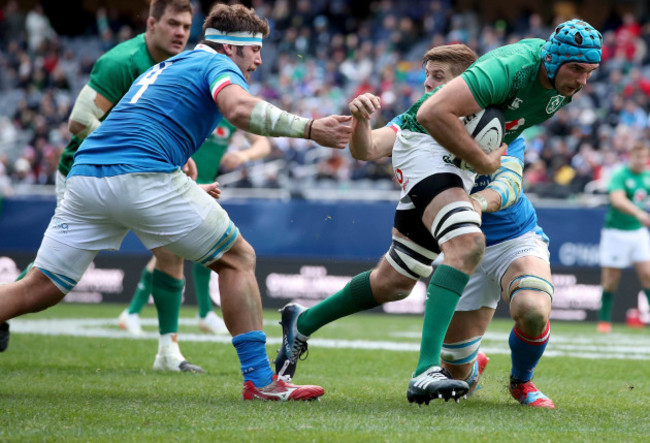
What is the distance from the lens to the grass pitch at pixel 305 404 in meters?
4.12

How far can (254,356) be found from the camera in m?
5.04

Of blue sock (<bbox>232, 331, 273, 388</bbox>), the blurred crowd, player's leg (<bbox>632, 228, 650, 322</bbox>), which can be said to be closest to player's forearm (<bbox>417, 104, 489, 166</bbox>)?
blue sock (<bbox>232, 331, 273, 388</bbox>)

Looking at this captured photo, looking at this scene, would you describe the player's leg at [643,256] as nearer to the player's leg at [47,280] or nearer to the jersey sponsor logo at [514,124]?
the jersey sponsor logo at [514,124]

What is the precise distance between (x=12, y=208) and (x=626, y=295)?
972 cm

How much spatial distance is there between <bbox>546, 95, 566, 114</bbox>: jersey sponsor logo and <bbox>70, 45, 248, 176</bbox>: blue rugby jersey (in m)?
1.69

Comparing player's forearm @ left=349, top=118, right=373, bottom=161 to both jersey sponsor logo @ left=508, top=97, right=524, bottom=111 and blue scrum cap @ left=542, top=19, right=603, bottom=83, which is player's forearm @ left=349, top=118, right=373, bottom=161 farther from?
blue scrum cap @ left=542, top=19, right=603, bottom=83

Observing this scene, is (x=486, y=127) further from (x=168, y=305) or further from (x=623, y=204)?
(x=623, y=204)

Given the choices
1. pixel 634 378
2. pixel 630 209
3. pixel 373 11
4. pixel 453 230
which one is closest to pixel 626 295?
pixel 630 209

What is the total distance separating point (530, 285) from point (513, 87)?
43.7 inches

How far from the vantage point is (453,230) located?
4.77 metres

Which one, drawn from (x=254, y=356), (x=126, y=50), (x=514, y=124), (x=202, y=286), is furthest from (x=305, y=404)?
(x=202, y=286)

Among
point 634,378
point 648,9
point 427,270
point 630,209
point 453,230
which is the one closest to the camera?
Answer: point 453,230

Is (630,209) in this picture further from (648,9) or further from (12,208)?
(648,9)

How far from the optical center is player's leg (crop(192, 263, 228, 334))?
380 inches
